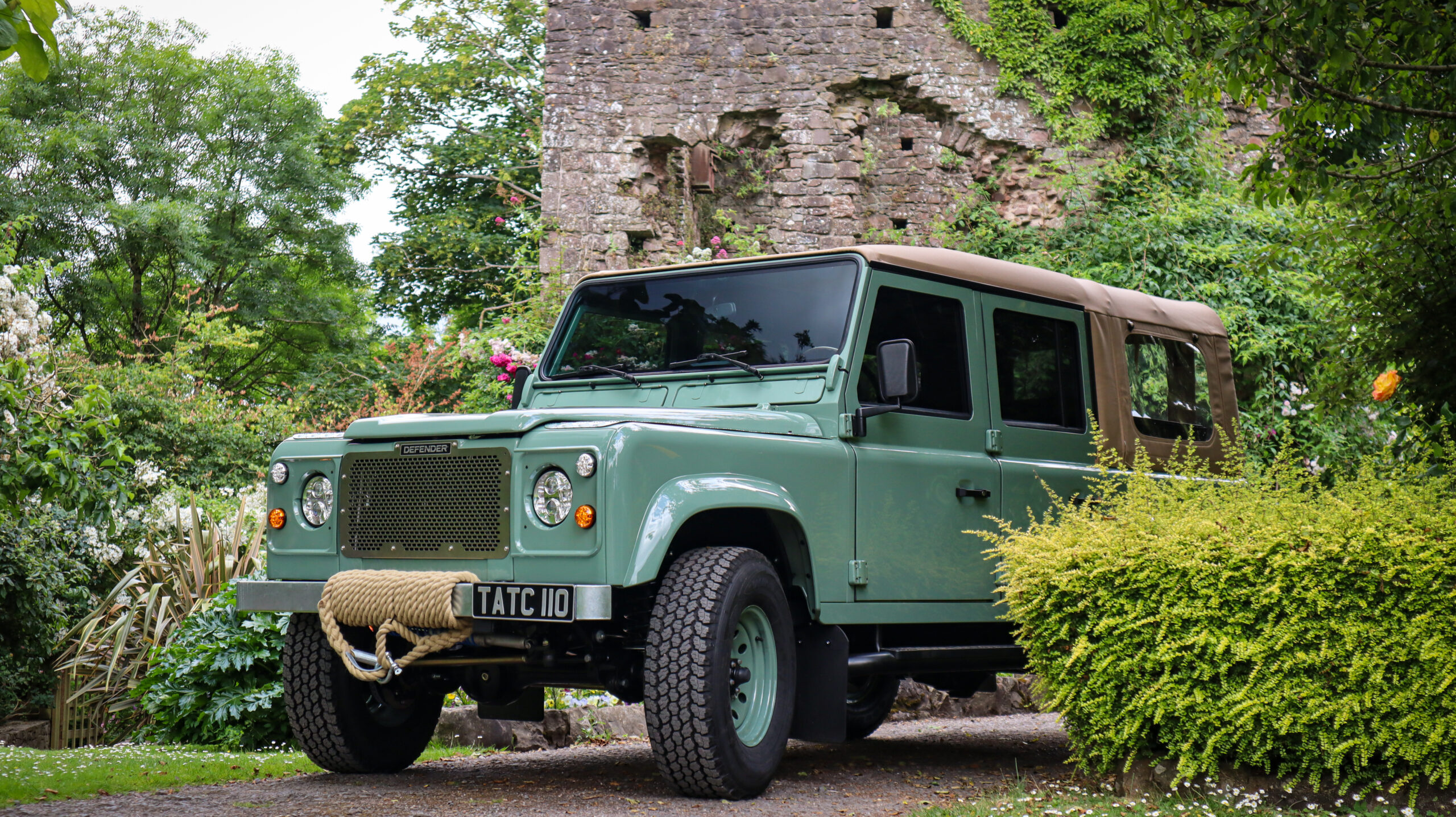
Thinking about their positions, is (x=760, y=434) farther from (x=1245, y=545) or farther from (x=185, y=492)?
(x=185, y=492)

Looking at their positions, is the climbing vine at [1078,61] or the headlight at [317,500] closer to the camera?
the headlight at [317,500]

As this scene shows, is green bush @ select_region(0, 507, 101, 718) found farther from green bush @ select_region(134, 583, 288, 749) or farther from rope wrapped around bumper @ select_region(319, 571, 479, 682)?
rope wrapped around bumper @ select_region(319, 571, 479, 682)

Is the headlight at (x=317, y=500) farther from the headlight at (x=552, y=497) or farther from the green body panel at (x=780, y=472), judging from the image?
the headlight at (x=552, y=497)

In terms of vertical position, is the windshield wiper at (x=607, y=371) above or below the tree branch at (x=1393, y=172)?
below

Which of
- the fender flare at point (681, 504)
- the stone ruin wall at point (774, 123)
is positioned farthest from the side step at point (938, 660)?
the stone ruin wall at point (774, 123)

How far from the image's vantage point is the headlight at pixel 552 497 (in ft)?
15.0

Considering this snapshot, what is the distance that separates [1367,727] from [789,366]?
8.57 ft

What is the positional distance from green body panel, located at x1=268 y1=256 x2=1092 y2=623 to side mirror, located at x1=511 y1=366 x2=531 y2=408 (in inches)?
4.0

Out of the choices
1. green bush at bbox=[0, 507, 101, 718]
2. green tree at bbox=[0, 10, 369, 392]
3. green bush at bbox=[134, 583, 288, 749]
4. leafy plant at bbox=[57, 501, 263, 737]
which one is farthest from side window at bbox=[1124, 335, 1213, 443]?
green tree at bbox=[0, 10, 369, 392]

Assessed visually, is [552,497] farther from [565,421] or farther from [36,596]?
[36,596]

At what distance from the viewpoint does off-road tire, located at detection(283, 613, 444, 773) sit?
526 cm

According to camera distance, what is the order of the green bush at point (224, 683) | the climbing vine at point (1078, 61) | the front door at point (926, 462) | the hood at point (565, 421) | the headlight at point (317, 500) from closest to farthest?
the hood at point (565, 421), the headlight at point (317, 500), the front door at point (926, 462), the green bush at point (224, 683), the climbing vine at point (1078, 61)

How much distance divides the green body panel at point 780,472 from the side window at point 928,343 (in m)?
0.05

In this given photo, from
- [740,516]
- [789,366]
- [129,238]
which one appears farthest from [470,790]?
[129,238]
